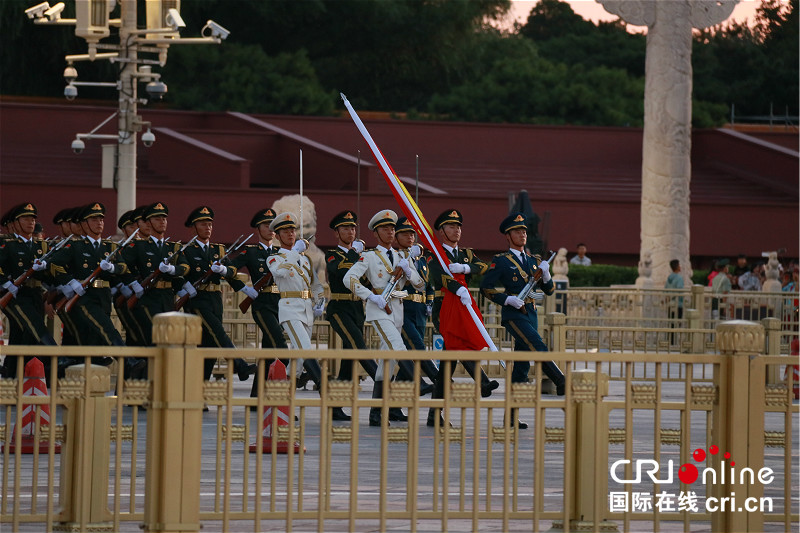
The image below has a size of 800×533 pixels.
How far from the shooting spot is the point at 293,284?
11.4 metres

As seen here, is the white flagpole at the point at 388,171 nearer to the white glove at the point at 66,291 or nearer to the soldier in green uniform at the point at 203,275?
the soldier in green uniform at the point at 203,275

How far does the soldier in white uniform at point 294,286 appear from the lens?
1129 centimetres

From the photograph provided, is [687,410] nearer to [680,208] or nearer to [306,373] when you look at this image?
[306,373]

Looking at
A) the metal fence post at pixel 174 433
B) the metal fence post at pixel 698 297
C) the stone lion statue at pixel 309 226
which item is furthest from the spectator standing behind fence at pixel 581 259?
the metal fence post at pixel 174 433

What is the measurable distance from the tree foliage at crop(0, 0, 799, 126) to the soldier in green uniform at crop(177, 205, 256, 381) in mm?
25670

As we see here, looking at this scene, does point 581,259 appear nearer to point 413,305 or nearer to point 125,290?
point 413,305

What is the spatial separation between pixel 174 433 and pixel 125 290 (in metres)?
7.12

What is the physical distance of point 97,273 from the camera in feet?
38.4

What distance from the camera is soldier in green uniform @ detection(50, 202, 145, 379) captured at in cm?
1173

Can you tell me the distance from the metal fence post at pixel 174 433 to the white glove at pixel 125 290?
7.01 m

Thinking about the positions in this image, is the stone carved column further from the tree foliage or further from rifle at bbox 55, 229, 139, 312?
rifle at bbox 55, 229, 139, 312

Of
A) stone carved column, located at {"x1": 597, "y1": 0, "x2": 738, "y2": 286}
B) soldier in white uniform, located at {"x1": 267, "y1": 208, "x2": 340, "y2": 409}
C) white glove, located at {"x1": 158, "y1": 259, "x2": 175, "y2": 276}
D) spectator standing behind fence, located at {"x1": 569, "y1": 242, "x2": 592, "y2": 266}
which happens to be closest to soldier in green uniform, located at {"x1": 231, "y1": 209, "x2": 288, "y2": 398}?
soldier in white uniform, located at {"x1": 267, "y1": 208, "x2": 340, "y2": 409}

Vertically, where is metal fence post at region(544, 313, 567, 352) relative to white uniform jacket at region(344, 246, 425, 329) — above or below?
below

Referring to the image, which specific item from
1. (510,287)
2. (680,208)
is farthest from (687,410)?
(680,208)
